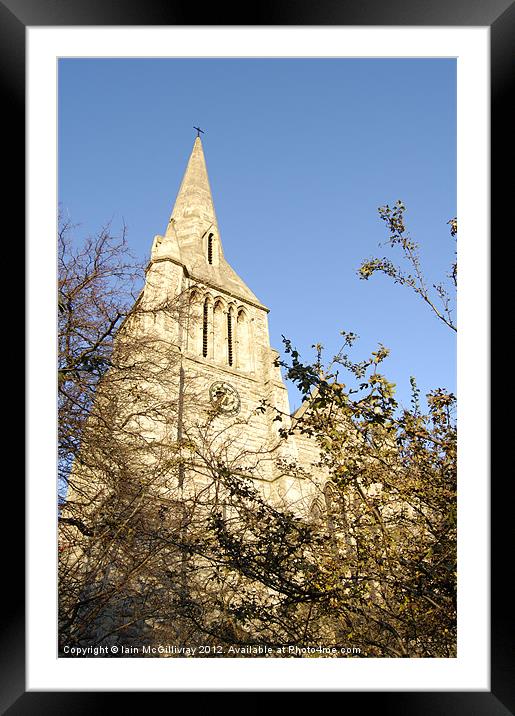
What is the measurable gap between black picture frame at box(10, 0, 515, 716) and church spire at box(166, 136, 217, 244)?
20.2 meters

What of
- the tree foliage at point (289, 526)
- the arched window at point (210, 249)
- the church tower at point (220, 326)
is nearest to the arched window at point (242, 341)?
the church tower at point (220, 326)

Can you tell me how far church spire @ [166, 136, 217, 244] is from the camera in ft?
78.0

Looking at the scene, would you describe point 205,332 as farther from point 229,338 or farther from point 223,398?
point 223,398

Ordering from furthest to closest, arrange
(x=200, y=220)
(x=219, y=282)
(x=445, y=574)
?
(x=200, y=220)
(x=219, y=282)
(x=445, y=574)

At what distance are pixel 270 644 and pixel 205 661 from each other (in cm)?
144
